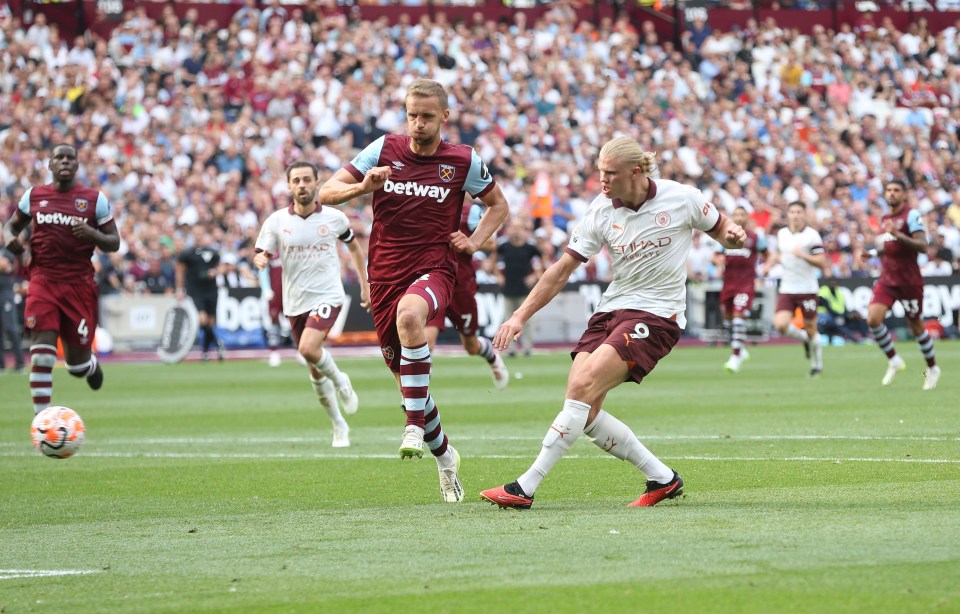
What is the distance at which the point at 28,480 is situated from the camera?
11.5 meters

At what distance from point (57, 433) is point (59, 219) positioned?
3391mm

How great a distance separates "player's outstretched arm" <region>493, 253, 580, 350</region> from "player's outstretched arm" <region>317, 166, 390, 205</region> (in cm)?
124

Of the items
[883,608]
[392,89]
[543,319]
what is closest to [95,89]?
[392,89]

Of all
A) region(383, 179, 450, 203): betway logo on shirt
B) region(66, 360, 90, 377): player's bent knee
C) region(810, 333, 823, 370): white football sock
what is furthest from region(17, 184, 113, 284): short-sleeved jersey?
region(810, 333, 823, 370): white football sock

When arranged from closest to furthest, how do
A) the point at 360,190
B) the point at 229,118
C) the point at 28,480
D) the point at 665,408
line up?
the point at 360,190
the point at 28,480
the point at 665,408
the point at 229,118

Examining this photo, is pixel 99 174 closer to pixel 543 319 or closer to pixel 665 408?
pixel 543 319

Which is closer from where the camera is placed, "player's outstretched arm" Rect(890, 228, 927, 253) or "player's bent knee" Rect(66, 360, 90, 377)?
"player's bent knee" Rect(66, 360, 90, 377)

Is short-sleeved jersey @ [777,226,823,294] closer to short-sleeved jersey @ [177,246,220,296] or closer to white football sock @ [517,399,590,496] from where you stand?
short-sleeved jersey @ [177,246,220,296]

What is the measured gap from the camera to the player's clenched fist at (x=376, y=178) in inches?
365

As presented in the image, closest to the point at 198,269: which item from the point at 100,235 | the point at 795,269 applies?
the point at 795,269

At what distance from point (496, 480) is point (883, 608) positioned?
523 centimetres

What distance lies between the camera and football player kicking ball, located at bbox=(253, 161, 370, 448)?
14.7 meters

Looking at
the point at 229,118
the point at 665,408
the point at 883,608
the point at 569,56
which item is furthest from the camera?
the point at 569,56

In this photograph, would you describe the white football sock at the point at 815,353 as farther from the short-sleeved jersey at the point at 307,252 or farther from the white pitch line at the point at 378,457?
the white pitch line at the point at 378,457
